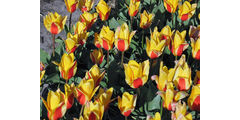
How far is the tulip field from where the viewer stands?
84cm

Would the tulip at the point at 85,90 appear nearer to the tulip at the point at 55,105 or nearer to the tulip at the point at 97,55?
the tulip at the point at 55,105

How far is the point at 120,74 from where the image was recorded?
1260 mm

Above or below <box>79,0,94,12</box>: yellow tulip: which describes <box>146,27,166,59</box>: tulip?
below

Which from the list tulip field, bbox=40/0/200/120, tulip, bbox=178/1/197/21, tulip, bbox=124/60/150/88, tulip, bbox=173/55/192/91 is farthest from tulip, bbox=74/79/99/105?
tulip, bbox=178/1/197/21

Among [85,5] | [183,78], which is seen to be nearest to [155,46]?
[183,78]

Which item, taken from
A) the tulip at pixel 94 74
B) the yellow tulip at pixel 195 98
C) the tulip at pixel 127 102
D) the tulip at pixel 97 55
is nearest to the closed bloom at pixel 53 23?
the tulip at pixel 97 55

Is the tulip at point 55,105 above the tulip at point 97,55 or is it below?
below

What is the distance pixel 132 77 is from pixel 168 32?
1.04 ft

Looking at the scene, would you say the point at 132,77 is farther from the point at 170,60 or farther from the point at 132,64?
the point at 170,60

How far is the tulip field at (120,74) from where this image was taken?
84cm

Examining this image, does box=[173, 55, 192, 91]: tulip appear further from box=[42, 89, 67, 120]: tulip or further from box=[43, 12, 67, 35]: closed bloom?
box=[43, 12, 67, 35]: closed bloom

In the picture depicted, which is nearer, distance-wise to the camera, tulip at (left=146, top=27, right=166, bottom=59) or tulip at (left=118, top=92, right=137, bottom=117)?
tulip at (left=118, top=92, right=137, bottom=117)

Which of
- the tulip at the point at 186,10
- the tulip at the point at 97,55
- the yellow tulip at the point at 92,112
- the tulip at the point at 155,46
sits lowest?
the yellow tulip at the point at 92,112
